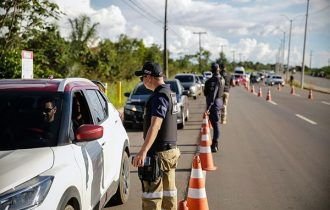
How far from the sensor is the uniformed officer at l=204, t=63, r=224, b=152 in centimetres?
959

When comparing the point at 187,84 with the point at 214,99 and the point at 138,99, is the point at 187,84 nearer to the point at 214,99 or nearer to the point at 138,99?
the point at 138,99

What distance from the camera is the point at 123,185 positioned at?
5.79 meters

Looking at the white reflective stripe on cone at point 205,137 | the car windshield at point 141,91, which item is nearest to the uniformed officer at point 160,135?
the white reflective stripe on cone at point 205,137

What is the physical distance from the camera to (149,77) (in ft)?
14.0

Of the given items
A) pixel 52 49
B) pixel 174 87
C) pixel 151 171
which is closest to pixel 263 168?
pixel 151 171

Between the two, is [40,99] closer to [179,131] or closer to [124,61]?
[179,131]

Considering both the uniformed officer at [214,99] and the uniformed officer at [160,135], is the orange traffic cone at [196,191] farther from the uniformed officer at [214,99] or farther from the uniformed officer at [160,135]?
the uniformed officer at [214,99]

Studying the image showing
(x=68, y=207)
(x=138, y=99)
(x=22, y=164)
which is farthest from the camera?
(x=138, y=99)

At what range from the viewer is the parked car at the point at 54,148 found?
300 centimetres

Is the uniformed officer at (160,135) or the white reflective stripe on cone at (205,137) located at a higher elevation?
the uniformed officer at (160,135)

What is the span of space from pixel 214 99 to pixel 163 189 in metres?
5.67

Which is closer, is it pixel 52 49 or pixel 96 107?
pixel 96 107

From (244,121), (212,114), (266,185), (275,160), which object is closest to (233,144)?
(212,114)

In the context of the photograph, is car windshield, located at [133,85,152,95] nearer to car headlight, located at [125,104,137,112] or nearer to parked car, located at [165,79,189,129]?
car headlight, located at [125,104,137,112]
